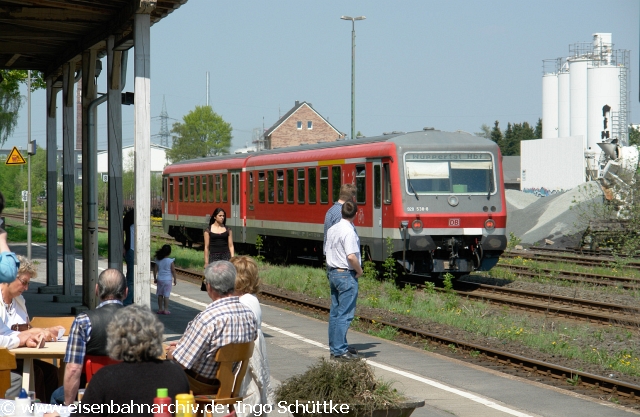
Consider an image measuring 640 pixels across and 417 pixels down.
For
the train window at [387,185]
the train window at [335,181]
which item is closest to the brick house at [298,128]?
the train window at [335,181]

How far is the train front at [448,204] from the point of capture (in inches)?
738

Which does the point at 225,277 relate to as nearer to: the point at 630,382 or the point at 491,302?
the point at 630,382

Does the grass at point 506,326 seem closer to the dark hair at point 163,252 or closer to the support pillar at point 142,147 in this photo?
the dark hair at point 163,252

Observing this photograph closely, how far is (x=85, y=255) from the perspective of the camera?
13781 mm

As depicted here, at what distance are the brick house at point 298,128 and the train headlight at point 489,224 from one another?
67839 mm

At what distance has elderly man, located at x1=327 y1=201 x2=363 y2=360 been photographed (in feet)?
32.7

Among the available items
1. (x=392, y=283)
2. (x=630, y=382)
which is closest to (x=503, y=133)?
(x=392, y=283)

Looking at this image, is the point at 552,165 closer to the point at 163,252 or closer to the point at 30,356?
the point at 163,252

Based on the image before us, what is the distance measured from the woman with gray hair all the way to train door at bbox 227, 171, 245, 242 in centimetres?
2255

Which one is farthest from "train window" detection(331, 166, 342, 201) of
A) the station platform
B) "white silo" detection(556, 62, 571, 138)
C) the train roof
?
"white silo" detection(556, 62, 571, 138)

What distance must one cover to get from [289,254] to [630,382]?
15806mm

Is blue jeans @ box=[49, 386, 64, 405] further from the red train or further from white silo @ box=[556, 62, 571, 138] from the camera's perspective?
white silo @ box=[556, 62, 571, 138]

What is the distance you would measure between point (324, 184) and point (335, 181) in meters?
0.69

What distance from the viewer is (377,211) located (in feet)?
63.3
